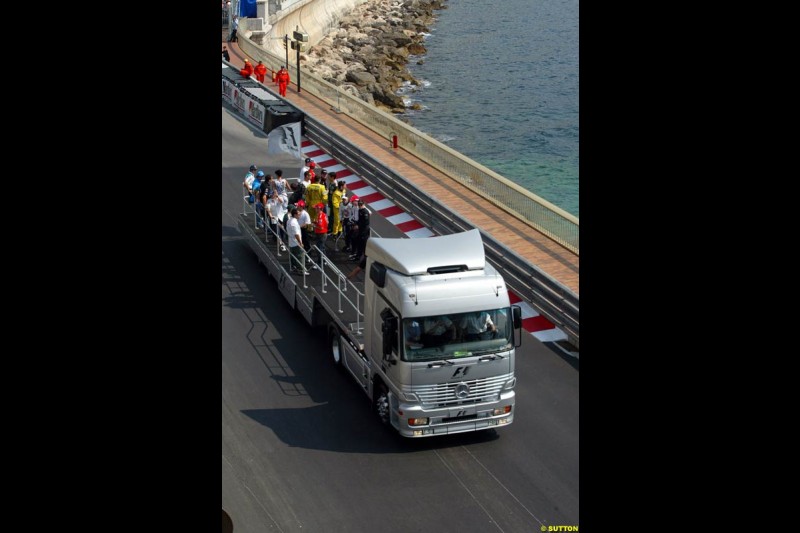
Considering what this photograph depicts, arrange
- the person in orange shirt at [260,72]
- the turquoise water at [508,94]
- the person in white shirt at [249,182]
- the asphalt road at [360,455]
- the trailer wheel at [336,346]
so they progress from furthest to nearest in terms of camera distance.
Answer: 1. the turquoise water at [508,94]
2. the person in orange shirt at [260,72]
3. the person in white shirt at [249,182]
4. the trailer wheel at [336,346]
5. the asphalt road at [360,455]

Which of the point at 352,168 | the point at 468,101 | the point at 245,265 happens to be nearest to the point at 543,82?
the point at 468,101

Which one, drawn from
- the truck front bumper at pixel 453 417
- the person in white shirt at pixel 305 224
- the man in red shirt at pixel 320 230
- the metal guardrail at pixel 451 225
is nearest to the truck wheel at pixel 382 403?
the truck front bumper at pixel 453 417

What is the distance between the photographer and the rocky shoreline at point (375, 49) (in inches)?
2378

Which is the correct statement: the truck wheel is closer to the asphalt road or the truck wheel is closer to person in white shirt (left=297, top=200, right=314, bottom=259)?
the asphalt road

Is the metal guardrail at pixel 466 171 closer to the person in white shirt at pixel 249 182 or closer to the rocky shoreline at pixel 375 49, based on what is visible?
the person in white shirt at pixel 249 182

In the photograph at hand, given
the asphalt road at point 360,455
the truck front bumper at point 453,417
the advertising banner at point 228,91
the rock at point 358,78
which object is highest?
the advertising banner at point 228,91

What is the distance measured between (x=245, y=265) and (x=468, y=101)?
46591 millimetres

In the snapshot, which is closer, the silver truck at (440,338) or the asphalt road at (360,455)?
the asphalt road at (360,455)

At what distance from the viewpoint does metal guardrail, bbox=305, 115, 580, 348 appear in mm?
18812

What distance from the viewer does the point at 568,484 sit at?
14125 mm

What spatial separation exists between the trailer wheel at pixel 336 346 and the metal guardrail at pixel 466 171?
249 inches

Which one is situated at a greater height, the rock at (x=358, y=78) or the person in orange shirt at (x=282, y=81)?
the person in orange shirt at (x=282, y=81)
